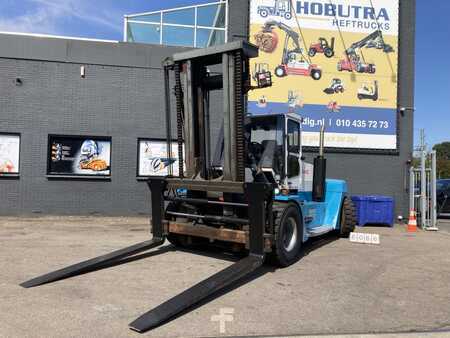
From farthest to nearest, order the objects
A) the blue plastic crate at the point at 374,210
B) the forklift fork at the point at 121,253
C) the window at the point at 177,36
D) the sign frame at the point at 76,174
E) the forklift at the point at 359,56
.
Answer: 1. the forklift at the point at 359,56
2. the window at the point at 177,36
3. the blue plastic crate at the point at 374,210
4. the sign frame at the point at 76,174
5. the forklift fork at the point at 121,253

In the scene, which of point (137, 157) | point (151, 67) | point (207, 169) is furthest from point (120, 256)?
point (151, 67)

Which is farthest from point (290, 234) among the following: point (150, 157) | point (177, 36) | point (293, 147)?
point (177, 36)

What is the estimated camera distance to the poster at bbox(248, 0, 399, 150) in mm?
15758

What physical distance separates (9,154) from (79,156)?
2.13 metres

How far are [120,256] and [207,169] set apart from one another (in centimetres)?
215

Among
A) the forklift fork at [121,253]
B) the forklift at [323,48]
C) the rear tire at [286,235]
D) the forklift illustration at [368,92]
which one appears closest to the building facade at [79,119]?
the forklift at [323,48]

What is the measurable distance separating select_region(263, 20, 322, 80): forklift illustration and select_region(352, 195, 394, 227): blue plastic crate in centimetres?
470

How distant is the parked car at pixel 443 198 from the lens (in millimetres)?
18609

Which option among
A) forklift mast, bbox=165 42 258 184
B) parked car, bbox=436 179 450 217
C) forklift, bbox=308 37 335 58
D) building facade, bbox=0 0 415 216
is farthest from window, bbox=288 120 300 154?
parked car, bbox=436 179 450 217

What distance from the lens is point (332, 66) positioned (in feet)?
52.7

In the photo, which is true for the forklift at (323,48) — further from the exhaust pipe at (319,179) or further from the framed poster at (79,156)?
the framed poster at (79,156)

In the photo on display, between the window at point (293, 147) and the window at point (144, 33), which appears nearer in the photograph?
the window at point (293, 147)

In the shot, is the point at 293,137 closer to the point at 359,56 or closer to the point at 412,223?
the point at 412,223

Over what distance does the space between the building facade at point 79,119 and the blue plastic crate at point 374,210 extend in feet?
18.2
